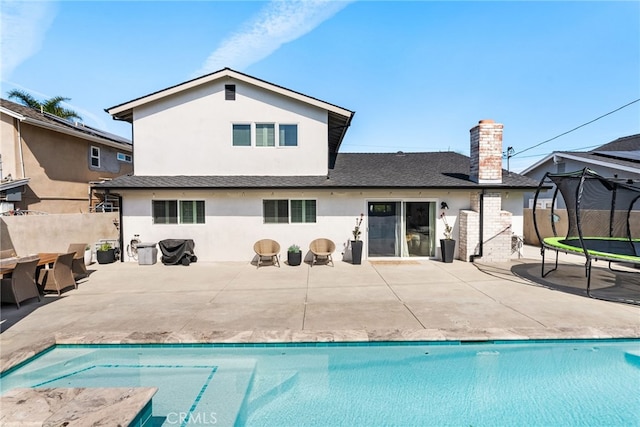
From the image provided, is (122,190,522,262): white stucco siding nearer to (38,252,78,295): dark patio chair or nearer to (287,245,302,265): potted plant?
(287,245,302,265): potted plant

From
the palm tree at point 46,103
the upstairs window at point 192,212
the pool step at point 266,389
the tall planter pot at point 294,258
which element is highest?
the palm tree at point 46,103

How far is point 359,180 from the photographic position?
37.8ft

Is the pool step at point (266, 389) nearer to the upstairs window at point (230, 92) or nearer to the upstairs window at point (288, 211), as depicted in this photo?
the upstairs window at point (288, 211)

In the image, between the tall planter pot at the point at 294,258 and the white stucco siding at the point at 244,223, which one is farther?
the white stucco siding at the point at 244,223

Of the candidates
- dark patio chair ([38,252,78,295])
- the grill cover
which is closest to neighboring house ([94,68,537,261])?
the grill cover

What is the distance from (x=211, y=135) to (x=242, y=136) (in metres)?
1.17

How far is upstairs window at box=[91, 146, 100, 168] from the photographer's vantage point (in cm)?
1862

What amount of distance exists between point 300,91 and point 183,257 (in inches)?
295

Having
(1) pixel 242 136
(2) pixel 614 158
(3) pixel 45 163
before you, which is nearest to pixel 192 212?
(1) pixel 242 136

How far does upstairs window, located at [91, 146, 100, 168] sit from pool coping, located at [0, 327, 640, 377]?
1726 centimetres

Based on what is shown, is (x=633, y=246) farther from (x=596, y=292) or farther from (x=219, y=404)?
(x=219, y=404)

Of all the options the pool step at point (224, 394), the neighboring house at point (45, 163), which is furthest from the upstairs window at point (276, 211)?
the neighboring house at point (45, 163)

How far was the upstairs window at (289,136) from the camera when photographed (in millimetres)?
12055

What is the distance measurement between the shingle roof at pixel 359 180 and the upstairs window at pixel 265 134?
1394 millimetres
